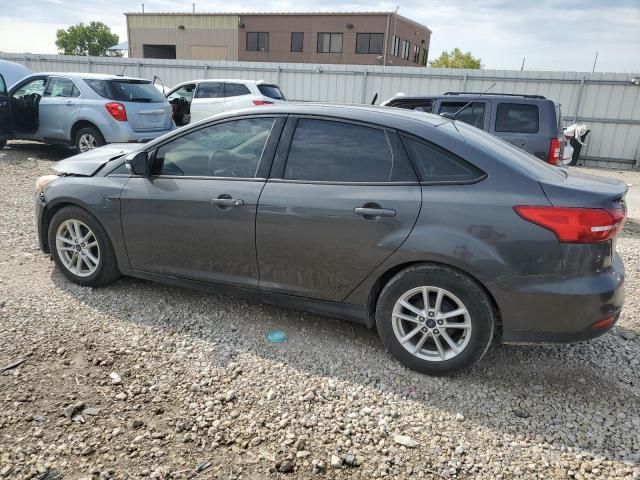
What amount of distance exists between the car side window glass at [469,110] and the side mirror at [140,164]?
5541mm

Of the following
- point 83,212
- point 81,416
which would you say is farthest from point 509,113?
point 81,416

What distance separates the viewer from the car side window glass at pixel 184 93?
13.9 m

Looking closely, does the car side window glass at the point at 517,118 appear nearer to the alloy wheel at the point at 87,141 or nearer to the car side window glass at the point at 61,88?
the alloy wheel at the point at 87,141

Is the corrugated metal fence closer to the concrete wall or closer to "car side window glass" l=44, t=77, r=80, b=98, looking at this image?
"car side window glass" l=44, t=77, r=80, b=98

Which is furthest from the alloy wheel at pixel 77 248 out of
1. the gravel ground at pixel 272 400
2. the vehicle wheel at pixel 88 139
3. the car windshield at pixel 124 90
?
the car windshield at pixel 124 90

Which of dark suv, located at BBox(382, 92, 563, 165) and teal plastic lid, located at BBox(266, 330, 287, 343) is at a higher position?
dark suv, located at BBox(382, 92, 563, 165)

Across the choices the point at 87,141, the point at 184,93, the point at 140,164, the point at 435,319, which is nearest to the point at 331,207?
the point at 435,319

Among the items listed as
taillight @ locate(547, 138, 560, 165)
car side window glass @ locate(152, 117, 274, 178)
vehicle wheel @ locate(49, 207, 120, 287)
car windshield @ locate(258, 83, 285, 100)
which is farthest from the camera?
car windshield @ locate(258, 83, 285, 100)

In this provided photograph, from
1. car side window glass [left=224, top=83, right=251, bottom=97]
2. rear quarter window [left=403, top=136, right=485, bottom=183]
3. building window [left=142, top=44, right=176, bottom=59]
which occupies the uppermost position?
building window [left=142, top=44, right=176, bottom=59]

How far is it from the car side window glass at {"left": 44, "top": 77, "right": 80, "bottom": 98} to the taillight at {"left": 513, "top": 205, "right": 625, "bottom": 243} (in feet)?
31.5

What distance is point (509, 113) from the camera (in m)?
7.84

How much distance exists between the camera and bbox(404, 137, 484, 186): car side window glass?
118 inches

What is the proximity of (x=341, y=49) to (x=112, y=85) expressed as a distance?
36.1 meters

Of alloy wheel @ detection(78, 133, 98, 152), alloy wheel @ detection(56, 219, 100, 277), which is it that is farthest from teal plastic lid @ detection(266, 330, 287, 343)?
alloy wheel @ detection(78, 133, 98, 152)
